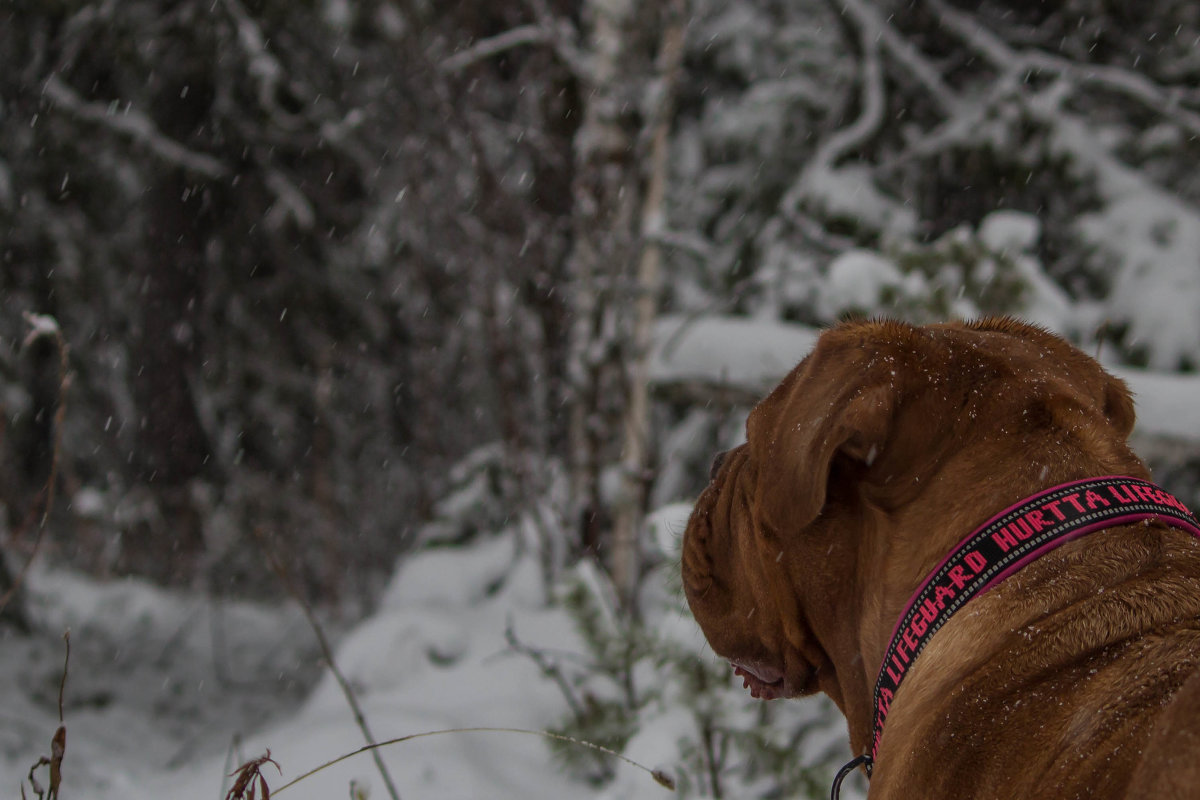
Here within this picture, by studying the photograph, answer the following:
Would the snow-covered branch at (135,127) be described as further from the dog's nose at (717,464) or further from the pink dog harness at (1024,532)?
A: the pink dog harness at (1024,532)

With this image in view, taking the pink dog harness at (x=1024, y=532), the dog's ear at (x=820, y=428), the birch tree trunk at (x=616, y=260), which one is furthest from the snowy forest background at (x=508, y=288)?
the pink dog harness at (x=1024, y=532)

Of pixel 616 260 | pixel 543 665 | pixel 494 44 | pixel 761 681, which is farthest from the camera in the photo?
pixel 494 44

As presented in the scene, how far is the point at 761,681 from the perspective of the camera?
1876mm

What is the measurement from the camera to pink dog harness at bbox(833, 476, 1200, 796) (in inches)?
49.1

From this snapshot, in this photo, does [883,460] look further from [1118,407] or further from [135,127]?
[135,127]

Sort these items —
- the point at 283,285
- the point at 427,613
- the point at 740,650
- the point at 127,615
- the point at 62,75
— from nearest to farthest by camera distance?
the point at 740,650 < the point at 427,613 < the point at 62,75 < the point at 127,615 < the point at 283,285

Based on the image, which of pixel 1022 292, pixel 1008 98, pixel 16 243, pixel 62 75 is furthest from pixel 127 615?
pixel 1008 98

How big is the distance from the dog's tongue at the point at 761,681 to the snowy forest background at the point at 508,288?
526 mm

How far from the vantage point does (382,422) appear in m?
12.5

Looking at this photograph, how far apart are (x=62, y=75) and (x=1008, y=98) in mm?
7211

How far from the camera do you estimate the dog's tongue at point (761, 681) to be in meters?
1.82

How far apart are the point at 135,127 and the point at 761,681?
7.27 meters

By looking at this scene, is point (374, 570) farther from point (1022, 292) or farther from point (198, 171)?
point (1022, 292)

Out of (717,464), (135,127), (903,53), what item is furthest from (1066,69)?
(135,127)
